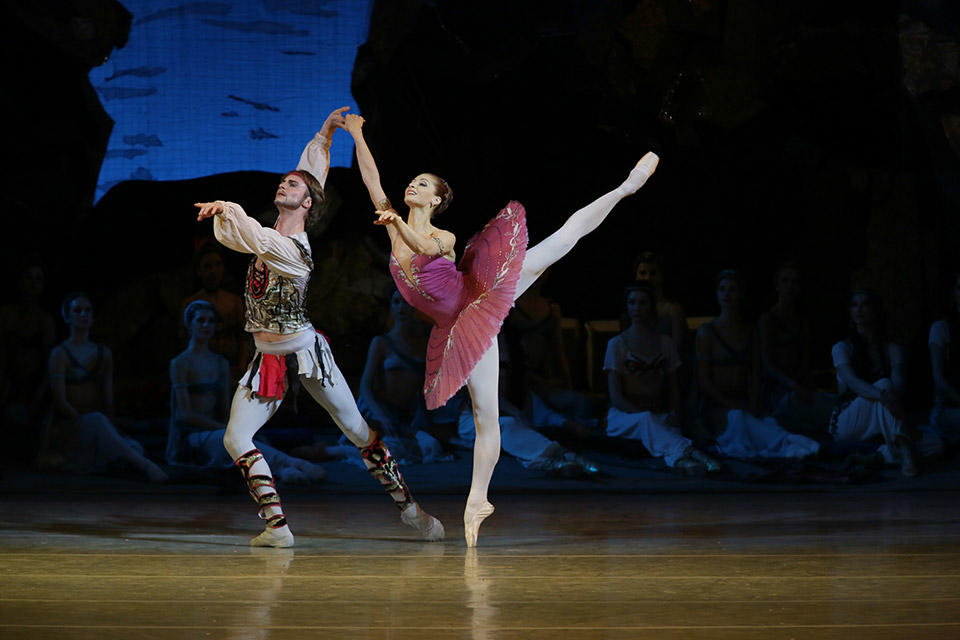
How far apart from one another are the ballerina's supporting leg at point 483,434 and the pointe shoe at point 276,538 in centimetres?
55

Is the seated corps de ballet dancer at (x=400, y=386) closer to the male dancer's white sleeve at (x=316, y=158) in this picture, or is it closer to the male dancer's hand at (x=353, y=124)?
the male dancer's white sleeve at (x=316, y=158)

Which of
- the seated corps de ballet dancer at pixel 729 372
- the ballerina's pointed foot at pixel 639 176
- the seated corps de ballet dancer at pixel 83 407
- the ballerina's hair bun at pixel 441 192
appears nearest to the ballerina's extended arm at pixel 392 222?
the ballerina's hair bun at pixel 441 192

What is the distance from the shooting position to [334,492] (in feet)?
16.7

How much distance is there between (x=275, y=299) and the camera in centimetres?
342

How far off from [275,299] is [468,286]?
2.00 ft

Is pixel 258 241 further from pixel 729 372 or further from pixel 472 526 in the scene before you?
pixel 729 372

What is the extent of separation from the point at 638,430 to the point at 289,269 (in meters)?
2.83

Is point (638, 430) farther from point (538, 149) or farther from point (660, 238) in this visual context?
point (538, 149)

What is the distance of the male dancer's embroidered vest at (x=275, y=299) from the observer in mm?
3418

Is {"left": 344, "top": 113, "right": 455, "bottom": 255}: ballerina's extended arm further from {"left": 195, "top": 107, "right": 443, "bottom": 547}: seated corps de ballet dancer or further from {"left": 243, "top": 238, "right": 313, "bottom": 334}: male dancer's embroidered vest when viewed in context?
{"left": 243, "top": 238, "right": 313, "bottom": 334}: male dancer's embroidered vest

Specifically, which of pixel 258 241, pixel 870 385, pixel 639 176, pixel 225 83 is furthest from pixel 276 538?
pixel 870 385

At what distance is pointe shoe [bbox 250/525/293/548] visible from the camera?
3.40m

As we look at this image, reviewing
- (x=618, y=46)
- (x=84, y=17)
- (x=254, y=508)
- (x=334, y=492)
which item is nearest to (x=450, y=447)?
(x=334, y=492)

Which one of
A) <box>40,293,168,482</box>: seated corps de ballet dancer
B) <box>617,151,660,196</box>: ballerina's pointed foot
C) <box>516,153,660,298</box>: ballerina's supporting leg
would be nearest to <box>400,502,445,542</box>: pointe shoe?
<box>516,153,660,298</box>: ballerina's supporting leg
